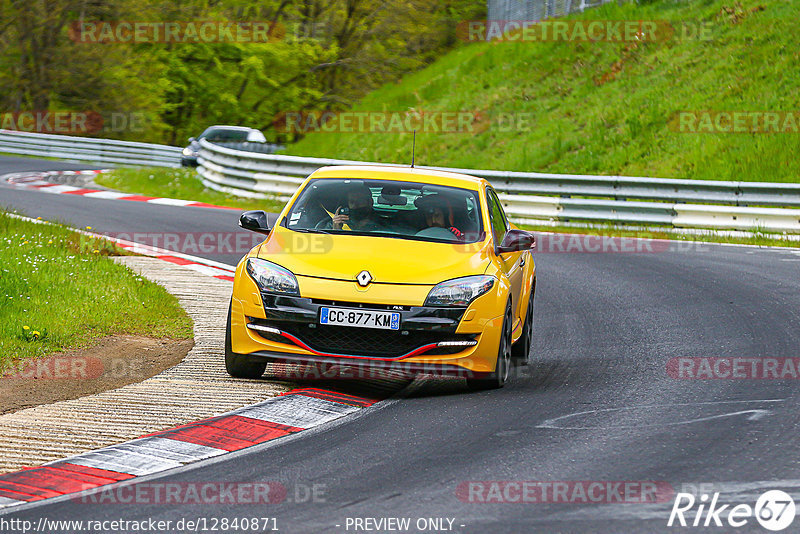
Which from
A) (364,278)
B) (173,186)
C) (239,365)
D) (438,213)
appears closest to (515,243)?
(438,213)

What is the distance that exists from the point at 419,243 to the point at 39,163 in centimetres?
2845

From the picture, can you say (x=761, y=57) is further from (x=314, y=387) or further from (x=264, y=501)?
(x=264, y=501)

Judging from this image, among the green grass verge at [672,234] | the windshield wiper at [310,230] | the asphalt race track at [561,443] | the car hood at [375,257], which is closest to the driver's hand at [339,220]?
the windshield wiper at [310,230]

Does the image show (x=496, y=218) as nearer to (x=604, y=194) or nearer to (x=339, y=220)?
(x=339, y=220)

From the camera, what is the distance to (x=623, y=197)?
21578 millimetres

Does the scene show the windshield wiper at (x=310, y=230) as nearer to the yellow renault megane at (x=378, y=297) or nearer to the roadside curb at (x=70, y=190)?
the yellow renault megane at (x=378, y=297)

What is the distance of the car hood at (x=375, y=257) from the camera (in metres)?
7.47

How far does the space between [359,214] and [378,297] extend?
53.4 inches

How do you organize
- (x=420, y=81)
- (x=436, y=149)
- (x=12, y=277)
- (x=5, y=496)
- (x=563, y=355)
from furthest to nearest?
1. (x=420, y=81)
2. (x=436, y=149)
3. (x=12, y=277)
4. (x=563, y=355)
5. (x=5, y=496)

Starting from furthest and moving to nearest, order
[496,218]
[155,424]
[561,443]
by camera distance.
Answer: [496,218]
[155,424]
[561,443]

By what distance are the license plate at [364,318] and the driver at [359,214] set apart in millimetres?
1164

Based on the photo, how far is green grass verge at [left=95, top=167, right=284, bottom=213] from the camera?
24217 millimetres

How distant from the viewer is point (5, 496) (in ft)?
16.5

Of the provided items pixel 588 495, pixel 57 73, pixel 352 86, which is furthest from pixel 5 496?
pixel 352 86
